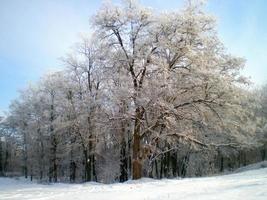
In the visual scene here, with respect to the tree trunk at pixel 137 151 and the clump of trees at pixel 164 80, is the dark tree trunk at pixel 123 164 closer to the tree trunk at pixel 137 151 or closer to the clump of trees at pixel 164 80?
the clump of trees at pixel 164 80

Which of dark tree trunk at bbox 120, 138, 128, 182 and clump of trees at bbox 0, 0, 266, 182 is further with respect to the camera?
dark tree trunk at bbox 120, 138, 128, 182

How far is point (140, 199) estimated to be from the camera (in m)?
13.2

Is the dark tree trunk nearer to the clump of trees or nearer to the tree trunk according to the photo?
the clump of trees

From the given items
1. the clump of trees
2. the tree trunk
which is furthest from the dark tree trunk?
the tree trunk

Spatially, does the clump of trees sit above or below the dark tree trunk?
above

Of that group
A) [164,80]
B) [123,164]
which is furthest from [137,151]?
[123,164]

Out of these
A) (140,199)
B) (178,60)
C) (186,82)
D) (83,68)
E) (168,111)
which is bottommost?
(140,199)

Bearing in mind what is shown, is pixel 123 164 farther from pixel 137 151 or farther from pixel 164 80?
pixel 164 80

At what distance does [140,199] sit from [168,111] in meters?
14.7

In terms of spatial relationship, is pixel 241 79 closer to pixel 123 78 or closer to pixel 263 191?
pixel 123 78

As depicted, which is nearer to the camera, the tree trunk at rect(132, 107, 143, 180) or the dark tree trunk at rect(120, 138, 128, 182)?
the tree trunk at rect(132, 107, 143, 180)

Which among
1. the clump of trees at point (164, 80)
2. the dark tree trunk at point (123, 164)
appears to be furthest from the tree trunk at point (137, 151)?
the dark tree trunk at point (123, 164)

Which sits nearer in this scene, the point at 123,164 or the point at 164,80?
the point at 164,80

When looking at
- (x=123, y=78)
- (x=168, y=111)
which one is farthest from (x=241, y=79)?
(x=123, y=78)
